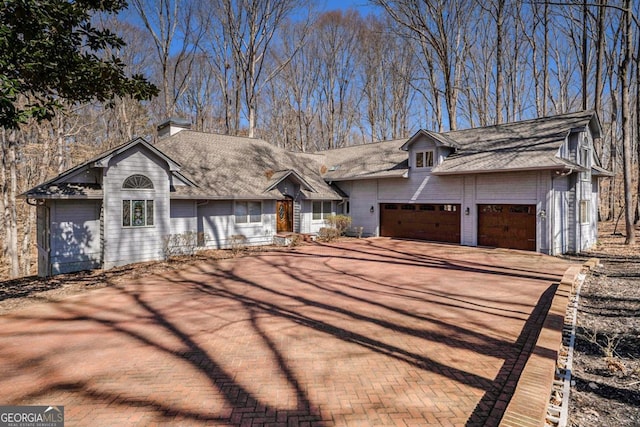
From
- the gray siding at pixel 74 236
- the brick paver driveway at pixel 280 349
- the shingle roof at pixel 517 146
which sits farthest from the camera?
the shingle roof at pixel 517 146

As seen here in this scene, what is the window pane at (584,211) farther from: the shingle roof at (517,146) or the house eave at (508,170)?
the shingle roof at (517,146)

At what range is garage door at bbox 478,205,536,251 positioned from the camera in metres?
14.6

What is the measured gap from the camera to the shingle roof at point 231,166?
53.4ft

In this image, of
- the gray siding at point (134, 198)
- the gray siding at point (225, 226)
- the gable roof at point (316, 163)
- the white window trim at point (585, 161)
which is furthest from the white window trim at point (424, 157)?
the gray siding at point (134, 198)

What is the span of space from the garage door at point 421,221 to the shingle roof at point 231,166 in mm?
3220

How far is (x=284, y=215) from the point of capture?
18969 millimetres

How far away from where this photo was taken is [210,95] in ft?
111

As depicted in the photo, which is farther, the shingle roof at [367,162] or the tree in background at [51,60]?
the shingle roof at [367,162]

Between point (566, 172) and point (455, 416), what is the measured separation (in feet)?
44.5

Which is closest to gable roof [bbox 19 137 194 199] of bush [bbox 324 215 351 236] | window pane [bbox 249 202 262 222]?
window pane [bbox 249 202 262 222]

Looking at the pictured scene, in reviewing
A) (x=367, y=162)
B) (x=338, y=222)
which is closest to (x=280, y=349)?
(x=338, y=222)

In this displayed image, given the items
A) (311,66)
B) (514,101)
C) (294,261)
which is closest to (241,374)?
(294,261)

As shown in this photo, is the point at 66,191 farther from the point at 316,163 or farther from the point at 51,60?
the point at 316,163

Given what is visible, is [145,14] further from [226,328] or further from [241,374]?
[241,374]
